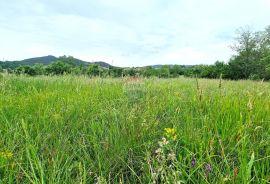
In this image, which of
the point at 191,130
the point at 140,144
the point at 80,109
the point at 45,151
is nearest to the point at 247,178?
the point at 191,130

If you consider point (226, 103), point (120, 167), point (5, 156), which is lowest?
point (120, 167)

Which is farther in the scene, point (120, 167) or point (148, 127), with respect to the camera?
point (148, 127)

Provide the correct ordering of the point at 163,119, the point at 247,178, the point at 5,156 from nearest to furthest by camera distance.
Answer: the point at 247,178, the point at 5,156, the point at 163,119

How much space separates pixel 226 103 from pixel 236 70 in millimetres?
51268

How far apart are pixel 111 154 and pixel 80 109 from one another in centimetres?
108

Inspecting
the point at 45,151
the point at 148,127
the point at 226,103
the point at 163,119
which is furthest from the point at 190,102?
the point at 45,151

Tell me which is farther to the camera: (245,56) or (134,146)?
(245,56)

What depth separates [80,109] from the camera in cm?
258

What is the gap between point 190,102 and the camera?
2998 mm

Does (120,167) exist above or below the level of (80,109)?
below

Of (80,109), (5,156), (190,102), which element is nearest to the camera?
(5,156)

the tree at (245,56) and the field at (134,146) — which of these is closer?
the field at (134,146)

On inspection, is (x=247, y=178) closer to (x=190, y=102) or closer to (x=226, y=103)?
(x=226, y=103)

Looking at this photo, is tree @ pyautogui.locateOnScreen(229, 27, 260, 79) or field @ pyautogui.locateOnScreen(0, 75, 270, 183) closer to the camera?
field @ pyautogui.locateOnScreen(0, 75, 270, 183)
